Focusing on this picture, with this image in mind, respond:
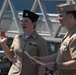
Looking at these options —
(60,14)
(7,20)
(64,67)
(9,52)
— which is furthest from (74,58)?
(7,20)

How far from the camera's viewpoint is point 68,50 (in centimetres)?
350

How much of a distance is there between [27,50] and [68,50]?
34.8 inches

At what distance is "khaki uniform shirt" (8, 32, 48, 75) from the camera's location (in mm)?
4289

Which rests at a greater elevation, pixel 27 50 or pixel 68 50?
pixel 68 50

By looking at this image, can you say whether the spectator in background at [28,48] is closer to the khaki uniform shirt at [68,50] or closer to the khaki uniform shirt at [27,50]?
the khaki uniform shirt at [27,50]

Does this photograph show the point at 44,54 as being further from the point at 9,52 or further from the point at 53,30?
the point at 53,30

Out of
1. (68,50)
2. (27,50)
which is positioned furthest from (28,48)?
(68,50)

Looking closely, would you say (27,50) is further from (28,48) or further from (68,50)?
(68,50)

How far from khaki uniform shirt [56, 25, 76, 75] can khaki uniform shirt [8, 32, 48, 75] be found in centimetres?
76

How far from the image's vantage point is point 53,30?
10828mm

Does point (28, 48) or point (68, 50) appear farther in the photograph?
point (28, 48)

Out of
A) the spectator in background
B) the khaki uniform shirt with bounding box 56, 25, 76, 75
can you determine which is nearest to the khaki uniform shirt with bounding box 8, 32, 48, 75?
the spectator in background

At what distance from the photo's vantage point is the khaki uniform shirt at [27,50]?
169 inches

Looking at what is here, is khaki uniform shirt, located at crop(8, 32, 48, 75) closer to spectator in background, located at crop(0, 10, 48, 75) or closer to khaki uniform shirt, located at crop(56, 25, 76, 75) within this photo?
spectator in background, located at crop(0, 10, 48, 75)
